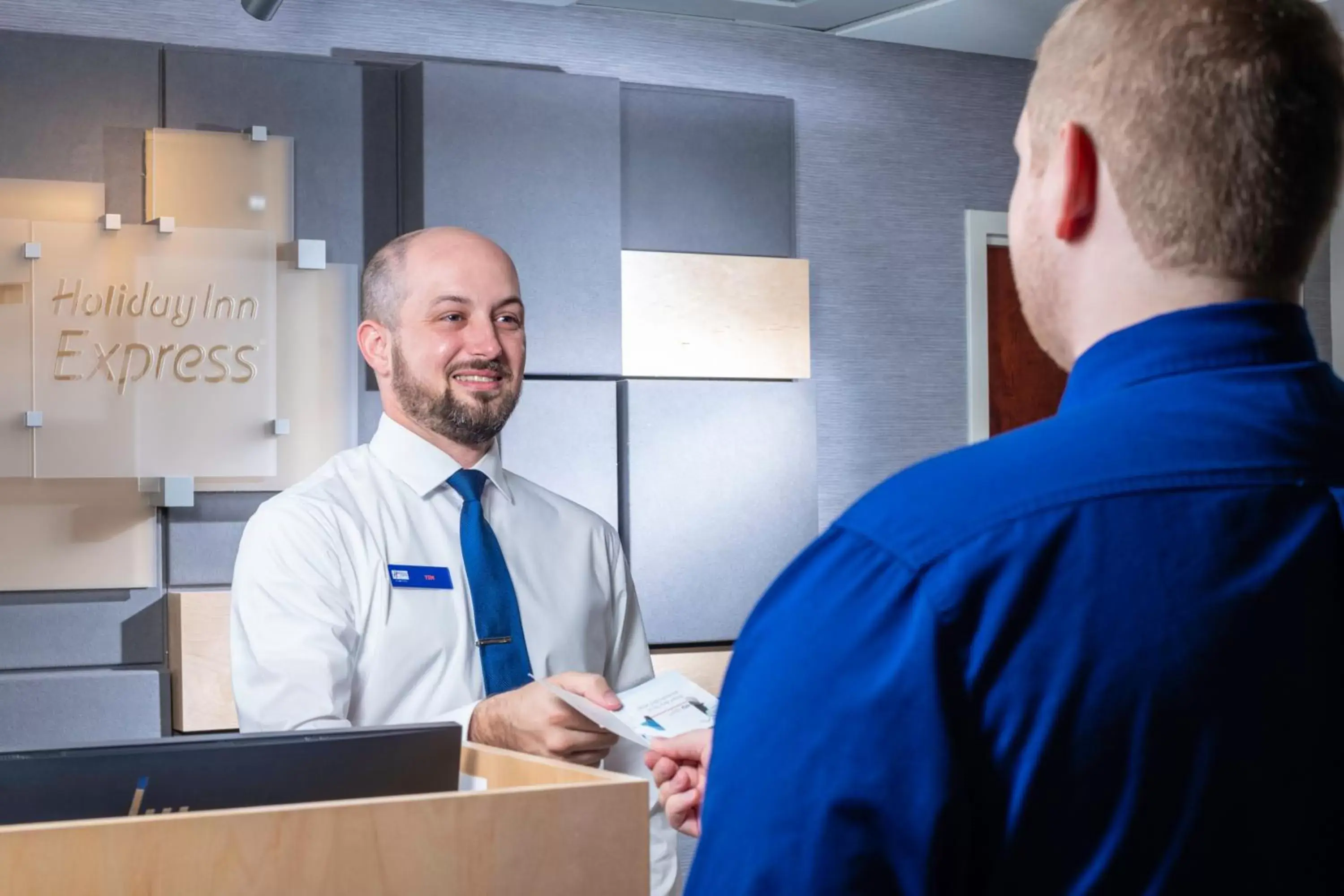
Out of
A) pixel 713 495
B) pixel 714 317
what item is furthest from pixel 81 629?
pixel 714 317

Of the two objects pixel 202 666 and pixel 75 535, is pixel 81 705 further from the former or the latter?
pixel 75 535

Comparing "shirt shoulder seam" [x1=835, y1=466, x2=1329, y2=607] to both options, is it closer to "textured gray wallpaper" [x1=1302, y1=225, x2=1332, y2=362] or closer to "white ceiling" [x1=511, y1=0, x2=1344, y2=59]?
"white ceiling" [x1=511, y1=0, x2=1344, y2=59]

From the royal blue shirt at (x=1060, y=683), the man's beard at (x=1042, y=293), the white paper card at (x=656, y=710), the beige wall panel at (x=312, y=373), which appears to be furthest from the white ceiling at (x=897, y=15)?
the royal blue shirt at (x=1060, y=683)

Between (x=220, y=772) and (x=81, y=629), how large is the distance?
7.22 feet

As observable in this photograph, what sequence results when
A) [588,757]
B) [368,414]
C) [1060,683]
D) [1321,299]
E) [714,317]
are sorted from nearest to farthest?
1. [1060,683]
2. [588,757]
3. [368,414]
4. [714,317]
5. [1321,299]

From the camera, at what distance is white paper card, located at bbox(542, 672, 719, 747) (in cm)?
149

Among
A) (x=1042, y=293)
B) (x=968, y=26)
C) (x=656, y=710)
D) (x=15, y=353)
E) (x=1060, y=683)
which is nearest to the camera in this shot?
(x=1060, y=683)

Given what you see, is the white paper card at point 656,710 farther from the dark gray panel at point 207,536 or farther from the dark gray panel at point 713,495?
the dark gray panel at point 713,495

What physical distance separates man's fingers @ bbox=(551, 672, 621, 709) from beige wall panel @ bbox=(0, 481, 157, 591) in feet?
5.96

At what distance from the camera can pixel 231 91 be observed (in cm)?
338

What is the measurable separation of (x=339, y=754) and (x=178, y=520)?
2179 mm

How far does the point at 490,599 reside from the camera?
2.25 metres

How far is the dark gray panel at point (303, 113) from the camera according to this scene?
3346 millimetres

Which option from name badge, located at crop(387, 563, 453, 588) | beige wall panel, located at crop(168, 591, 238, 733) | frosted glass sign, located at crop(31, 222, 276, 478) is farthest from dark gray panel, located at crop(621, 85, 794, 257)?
name badge, located at crop(387, 563, 453, 588)
